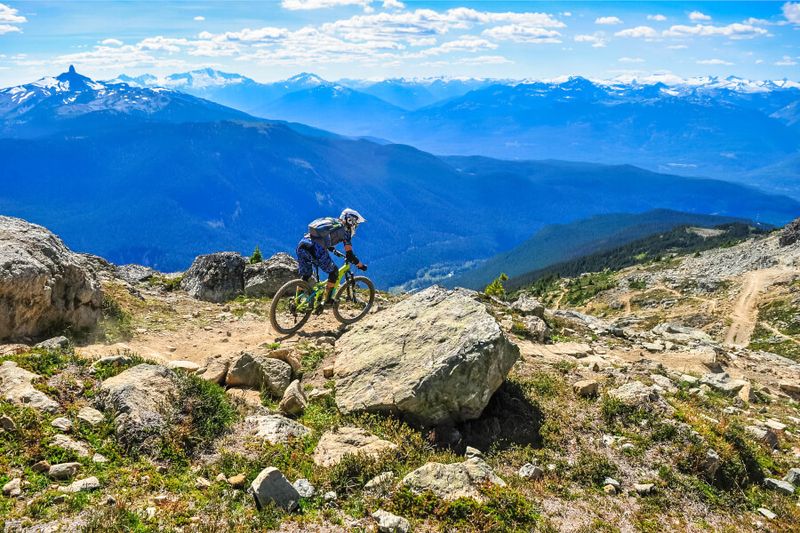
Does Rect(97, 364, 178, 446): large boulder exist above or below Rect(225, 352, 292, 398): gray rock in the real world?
above

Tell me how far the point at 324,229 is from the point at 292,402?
7110 mm

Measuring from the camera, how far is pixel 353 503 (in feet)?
26.3

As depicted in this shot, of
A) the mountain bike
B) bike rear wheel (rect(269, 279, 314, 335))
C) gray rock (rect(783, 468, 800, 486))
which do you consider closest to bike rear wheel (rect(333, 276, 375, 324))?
the mountain bike

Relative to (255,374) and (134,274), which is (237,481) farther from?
(134,274)

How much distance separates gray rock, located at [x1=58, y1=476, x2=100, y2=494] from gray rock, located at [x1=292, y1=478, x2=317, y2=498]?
9.46 ft

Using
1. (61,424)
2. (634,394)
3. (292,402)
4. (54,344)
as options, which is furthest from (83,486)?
(634,394)

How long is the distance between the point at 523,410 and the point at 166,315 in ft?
44.7

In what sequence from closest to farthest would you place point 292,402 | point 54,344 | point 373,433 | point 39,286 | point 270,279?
1. point 373,433
2. point 292,402
3. point 54,344
4. point 39,286
5. point 270,279

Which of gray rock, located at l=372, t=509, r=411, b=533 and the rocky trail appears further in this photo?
the rocky trail

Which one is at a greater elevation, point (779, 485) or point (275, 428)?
point (275, 428)

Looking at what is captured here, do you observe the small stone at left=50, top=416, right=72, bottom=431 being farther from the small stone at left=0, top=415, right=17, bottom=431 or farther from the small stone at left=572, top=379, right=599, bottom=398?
the small stone at left=572, top=379, right=599, bottom=398

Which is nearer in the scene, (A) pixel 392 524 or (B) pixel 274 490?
(A) pixel 392 524

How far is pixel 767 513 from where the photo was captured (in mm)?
9438

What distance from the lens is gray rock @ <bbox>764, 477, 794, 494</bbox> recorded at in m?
10.2
